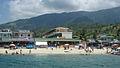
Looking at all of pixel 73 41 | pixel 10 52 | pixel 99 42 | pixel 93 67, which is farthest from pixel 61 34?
pixel 93 67

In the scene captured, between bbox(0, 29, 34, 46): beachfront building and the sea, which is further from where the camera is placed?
bbox(0, 29, 34, 46): beachfront building

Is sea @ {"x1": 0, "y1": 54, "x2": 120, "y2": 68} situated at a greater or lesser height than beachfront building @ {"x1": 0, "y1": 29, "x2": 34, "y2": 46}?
lesser

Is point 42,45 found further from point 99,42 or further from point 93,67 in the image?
point 93,67

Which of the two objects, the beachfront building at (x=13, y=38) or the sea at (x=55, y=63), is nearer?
the sea at (x=55, y=63)

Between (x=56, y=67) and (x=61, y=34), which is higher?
(x=61, y=34)

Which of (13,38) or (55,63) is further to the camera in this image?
(13,38)

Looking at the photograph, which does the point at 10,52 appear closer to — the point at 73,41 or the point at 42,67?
the point at 42,67

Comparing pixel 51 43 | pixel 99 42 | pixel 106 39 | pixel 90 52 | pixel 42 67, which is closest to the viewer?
pixel 42 67

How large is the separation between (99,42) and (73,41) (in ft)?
50.4

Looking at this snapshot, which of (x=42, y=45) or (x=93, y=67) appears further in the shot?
(x=42, y=45)

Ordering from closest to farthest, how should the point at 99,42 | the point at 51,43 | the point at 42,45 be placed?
the point at 42,45
the point at 51,43
the point at 99,42

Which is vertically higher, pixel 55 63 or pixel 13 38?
pixel 13 38

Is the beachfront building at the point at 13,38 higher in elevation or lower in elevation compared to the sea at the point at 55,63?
higher

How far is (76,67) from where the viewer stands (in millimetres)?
Answer: 29125
